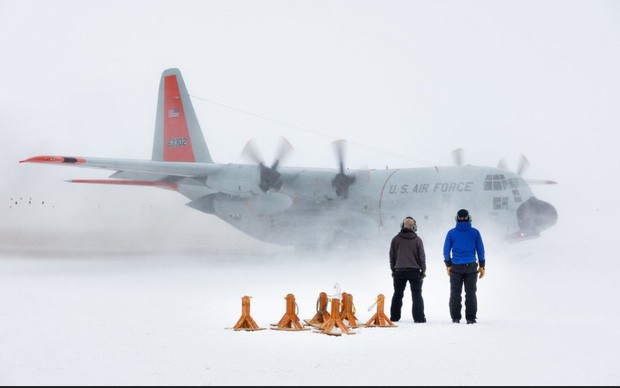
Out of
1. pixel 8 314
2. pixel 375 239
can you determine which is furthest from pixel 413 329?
pixel 375 239

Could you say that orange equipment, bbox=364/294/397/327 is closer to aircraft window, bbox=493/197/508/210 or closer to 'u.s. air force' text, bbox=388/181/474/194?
aircraft window, bbox=493/197/508/210

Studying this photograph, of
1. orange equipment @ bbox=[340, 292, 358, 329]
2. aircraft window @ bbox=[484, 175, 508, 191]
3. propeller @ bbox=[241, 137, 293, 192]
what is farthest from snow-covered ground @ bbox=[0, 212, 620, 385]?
propeller @ bbox=[241, 137, 293, 192]

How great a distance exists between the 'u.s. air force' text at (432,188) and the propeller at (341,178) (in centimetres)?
173

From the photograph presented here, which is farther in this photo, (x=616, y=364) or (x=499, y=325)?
(x=499, y=325)

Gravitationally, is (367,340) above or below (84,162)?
below

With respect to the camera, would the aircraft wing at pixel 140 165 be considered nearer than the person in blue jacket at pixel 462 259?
No

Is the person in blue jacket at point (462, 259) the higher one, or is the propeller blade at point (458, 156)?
the propeller blade at point (458, 156)

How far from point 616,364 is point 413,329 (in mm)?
3216

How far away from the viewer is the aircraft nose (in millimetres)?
24175

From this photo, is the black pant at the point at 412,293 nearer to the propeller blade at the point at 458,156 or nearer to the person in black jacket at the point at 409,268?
the person in black jacket at the point at 409,268

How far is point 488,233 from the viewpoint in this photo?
2475 centimetres

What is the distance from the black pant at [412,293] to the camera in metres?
12.1

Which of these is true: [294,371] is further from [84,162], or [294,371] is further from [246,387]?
[84,162]

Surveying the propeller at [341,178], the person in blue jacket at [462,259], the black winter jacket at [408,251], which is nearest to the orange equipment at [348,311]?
the black winter jacket at [408,251]
